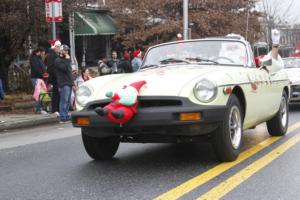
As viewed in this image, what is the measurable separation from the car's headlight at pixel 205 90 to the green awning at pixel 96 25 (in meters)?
19.1

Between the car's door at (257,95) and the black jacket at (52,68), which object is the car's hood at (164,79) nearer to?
the car's door at (257,95)

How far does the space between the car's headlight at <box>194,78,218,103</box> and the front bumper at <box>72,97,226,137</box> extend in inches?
4.9

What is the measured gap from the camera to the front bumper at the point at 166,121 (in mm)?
5805

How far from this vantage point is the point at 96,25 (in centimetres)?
2722

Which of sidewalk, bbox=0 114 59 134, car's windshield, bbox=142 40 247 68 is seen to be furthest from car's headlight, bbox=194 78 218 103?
sidewalk, bbox=0 114 59 134

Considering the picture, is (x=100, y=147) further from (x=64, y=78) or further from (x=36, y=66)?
(x=36, y=66)

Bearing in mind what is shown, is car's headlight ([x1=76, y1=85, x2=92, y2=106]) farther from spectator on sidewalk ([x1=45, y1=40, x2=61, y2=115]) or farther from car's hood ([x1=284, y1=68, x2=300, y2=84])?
car's hood ([x1=284, y1=68, x2=300, y2=84])

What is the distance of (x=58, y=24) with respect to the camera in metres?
17.7

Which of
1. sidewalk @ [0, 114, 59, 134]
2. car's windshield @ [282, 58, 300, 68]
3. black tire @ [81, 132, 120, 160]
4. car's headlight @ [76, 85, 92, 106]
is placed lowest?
sidewalk @ [0, 114, 59, 134]

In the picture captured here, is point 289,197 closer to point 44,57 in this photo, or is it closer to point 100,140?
point 100,140

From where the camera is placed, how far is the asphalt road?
518cm

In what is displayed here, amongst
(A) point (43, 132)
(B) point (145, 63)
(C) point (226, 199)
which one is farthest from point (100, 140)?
(A) point (43, 132)

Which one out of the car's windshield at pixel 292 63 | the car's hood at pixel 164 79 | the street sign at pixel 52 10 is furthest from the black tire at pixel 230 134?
the car's windshield at pixel 292 63

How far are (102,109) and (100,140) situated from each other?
98 centimetres
